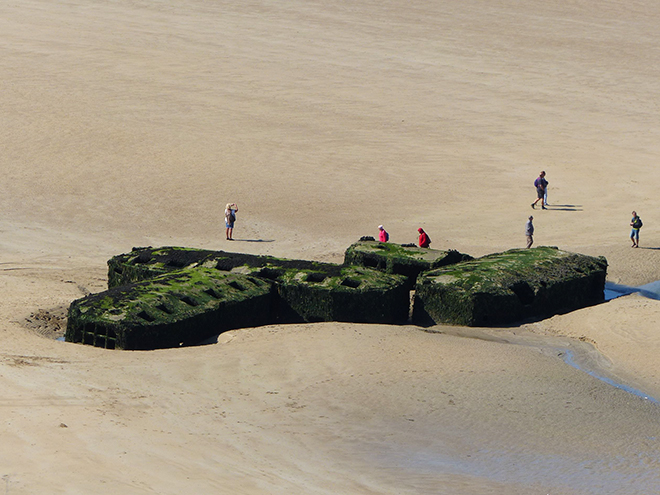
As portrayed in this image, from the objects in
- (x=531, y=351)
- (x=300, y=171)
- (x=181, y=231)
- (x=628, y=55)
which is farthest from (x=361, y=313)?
(x=628, y=55)

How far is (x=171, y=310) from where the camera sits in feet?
50.9

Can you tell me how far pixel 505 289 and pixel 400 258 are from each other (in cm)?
286

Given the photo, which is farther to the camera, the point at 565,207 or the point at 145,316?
the point at 565,207

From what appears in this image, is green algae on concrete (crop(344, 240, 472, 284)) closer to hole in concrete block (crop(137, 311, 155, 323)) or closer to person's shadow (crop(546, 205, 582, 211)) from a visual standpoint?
hole in concrete block (crop(137, 311, 155, 323))

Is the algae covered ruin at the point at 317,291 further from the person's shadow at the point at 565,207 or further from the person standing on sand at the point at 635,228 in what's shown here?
the person's shadow at the point at 565,207

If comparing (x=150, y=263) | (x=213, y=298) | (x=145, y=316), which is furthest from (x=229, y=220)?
(x=145, y=316)

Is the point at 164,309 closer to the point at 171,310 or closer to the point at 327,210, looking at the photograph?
the point at 171,310

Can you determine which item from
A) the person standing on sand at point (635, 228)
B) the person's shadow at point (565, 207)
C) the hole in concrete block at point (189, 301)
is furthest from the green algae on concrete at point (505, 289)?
the person's shadow at point (565, 207)

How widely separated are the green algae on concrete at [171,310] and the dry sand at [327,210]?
0.49 metres

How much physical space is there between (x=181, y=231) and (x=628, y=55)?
30.8 meters

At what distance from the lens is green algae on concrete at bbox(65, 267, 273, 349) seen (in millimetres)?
14836

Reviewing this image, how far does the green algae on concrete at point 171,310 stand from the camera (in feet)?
48.7

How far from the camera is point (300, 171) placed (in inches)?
1246

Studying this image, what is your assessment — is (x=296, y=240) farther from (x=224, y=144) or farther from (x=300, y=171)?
(x=224, y=144)
